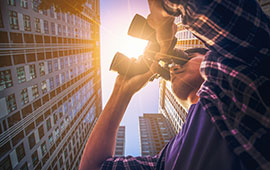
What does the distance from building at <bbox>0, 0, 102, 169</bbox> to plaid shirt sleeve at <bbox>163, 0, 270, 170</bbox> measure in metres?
12.5

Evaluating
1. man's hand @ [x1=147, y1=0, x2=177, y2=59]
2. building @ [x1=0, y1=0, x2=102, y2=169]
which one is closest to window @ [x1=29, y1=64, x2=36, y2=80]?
building @ [x1=0, y1=0, x2=102, y2=169]

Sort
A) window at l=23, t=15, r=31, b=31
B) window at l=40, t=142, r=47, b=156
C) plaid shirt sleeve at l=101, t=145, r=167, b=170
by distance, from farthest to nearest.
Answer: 1. window at l=40, t=142, r=47, b=156
2. window at l=23, t=15, r=31, b=31
3. plaid shirt sleeve at l=101, t=145, r=167, b=170

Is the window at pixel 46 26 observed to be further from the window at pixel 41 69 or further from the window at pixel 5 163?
the window at pixel 5 163

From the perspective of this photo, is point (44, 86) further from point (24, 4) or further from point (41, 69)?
point (24, 4)

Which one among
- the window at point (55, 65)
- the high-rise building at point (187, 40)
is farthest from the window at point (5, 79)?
the high-rise building at point (187, 40)

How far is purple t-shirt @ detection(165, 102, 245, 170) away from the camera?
764 mm

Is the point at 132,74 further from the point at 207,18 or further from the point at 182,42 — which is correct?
the point at 182,42

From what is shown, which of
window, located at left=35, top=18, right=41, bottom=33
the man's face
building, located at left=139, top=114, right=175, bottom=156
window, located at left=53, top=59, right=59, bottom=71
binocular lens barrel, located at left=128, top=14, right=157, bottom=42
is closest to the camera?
the man's face

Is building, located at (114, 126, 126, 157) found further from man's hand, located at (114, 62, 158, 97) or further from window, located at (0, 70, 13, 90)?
man's hand, located at (114, 62, 158, 97)

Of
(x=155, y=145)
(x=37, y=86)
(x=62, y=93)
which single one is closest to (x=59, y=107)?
(x=62, y=93)

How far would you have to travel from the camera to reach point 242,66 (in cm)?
71

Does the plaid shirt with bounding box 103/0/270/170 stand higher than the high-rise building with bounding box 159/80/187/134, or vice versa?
the plaid shirt with bounding box 103/0/270/170

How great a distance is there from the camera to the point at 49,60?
14.5 metres

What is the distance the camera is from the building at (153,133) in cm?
4524
